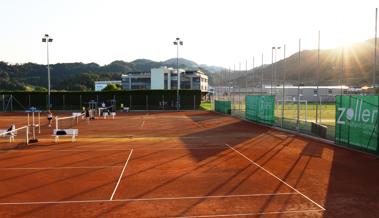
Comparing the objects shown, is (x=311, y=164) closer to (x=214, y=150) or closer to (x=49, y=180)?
(x=214, y=150)

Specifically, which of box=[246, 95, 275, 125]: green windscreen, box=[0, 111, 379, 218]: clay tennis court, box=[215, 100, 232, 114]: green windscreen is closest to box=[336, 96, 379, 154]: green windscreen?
box=[0, 111, 379, 218]: clay tennis court

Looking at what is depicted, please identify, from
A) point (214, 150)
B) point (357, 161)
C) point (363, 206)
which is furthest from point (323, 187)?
point (214, 150)

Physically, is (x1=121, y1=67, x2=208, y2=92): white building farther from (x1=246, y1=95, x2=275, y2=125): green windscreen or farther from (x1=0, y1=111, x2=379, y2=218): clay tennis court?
(x1=0, y1=111, x2=379, y2=218): clay tennis court

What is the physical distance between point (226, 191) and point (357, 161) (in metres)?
7.55

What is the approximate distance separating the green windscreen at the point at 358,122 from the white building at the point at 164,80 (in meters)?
119

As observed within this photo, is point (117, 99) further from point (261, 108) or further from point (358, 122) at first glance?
point (358, 122)

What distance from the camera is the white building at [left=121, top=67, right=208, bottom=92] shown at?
146 metres

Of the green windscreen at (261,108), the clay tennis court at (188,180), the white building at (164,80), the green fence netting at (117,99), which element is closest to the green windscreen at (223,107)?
the green windscreen at (261,108)

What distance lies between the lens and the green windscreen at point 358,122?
1822 centimetres

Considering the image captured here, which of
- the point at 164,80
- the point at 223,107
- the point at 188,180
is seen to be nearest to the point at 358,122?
the point at 188,180

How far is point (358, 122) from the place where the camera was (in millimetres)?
19594

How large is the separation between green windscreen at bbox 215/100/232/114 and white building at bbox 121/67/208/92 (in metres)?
81.4

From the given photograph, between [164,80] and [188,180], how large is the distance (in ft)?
437

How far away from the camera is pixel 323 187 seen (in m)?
12.2
